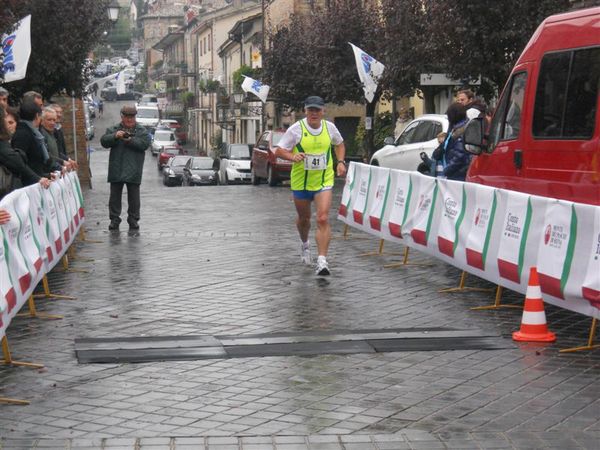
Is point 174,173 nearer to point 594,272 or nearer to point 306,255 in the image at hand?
point 306,255

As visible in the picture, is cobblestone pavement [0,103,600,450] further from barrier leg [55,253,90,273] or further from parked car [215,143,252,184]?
parked car [215,143,252,184]

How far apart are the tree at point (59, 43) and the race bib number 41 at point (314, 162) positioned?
1453cm

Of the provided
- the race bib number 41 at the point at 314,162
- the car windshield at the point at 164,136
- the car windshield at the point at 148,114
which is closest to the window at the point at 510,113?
the race bib number 41 at the point at 314,162

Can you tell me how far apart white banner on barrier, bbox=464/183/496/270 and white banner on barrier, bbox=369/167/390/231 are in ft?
10.6

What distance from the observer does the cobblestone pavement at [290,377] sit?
241 inches

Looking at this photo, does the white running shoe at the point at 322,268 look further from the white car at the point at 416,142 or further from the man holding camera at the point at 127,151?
the white car at the point at 416,142

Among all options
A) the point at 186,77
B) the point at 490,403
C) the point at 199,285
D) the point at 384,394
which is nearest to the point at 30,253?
the point at 199,285

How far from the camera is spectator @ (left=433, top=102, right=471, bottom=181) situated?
1459 cm

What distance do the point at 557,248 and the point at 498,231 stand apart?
52.7 inches

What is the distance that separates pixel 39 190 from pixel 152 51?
454 feet

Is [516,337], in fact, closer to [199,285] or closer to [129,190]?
[199,285]

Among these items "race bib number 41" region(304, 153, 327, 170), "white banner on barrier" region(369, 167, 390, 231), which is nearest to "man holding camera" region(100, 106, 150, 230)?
"white banner on barrier" region(369, 167, 390, 231)

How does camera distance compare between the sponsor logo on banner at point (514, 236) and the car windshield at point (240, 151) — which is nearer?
the sponsor logo on banner at point (514, 236)

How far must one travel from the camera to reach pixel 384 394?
22.9ft
